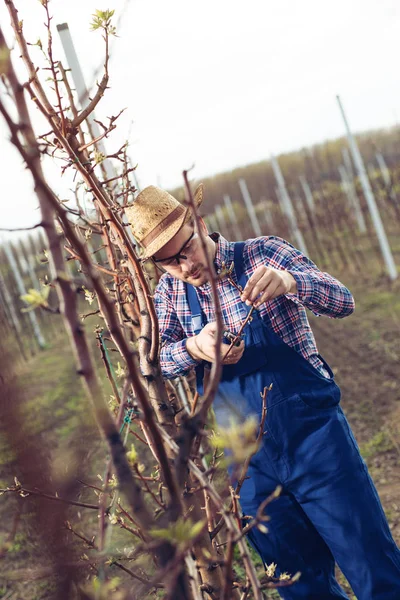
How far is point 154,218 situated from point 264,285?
0.42 meters

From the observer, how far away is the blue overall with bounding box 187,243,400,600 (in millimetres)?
1666

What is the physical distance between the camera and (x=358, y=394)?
6152 millimetres

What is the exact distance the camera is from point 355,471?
1.71m

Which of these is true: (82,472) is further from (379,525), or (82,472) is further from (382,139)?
(382,139)

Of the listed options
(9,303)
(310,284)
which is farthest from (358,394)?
(9,303)

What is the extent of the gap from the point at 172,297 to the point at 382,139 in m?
57.3

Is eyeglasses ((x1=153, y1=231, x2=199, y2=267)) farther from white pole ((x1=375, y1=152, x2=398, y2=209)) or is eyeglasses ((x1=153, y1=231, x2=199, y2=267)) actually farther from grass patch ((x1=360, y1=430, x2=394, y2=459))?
white pole ((x1=375, y1=152, x2=398, y2=209))

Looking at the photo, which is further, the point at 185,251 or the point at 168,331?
the point at 168,331

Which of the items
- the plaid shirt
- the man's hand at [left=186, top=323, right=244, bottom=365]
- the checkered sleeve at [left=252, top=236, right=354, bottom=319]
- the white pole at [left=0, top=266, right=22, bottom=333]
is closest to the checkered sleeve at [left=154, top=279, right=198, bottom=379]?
the plaid shirt

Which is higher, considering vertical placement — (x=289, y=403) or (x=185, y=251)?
(x=185, y=251)

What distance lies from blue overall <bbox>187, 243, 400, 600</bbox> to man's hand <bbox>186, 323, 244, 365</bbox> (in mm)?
142

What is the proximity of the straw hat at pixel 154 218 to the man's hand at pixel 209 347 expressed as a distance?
28 cm

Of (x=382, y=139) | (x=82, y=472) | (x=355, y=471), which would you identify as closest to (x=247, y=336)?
(x=355, y=471)

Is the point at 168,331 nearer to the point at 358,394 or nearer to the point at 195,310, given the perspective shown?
the point at 195,310
